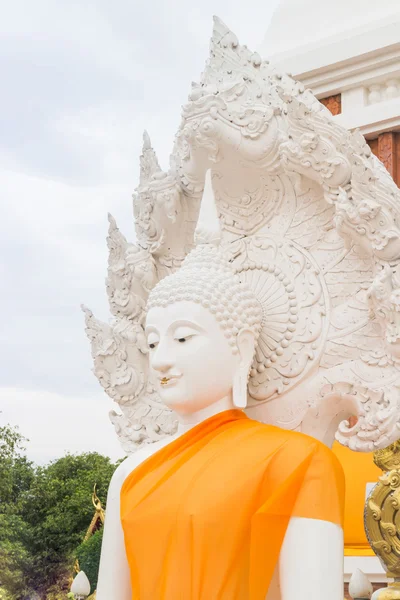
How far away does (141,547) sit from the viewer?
267 centimetres

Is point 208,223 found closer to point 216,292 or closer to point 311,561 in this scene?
point 216,292

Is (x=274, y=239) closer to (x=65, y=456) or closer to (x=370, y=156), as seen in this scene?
(x=370, y=156)

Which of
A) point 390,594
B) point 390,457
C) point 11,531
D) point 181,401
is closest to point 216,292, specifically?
point 181,401

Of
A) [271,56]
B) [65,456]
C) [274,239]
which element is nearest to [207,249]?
[274,239]

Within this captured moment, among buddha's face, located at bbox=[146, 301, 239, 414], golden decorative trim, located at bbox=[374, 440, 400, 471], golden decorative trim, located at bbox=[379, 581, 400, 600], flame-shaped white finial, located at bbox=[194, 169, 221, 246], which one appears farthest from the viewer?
golden decorative trim, located at bbox=[374, 440, 400, 471]

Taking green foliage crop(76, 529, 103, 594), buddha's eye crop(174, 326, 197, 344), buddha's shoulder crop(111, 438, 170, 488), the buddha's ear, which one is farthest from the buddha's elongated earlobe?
green foliage crop(76, 529, 103, 594)

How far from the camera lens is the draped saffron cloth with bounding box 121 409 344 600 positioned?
246 cm

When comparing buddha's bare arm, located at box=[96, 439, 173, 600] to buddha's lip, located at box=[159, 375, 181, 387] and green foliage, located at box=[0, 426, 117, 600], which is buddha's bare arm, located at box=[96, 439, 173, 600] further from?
green foliage, located at box=[0, 426, 117, 600]

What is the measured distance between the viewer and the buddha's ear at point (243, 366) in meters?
2.78

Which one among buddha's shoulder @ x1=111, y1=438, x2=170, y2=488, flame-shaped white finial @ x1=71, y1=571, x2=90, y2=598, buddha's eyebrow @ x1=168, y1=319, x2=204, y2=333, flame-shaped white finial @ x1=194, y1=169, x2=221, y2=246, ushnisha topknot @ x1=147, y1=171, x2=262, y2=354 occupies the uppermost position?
flame-shaped white finial @ x1=194, y1=169, x2=221, y2=246

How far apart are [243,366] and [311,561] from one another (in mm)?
688

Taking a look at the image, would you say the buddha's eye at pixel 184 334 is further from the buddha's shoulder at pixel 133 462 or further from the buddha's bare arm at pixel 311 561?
the buddha's bare arm at pixel 311 561

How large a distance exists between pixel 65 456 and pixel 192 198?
19.1 metres

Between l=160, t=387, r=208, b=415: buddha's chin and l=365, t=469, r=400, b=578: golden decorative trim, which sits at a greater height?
l=160, t=387, r=208, b=415: buddha's chin
